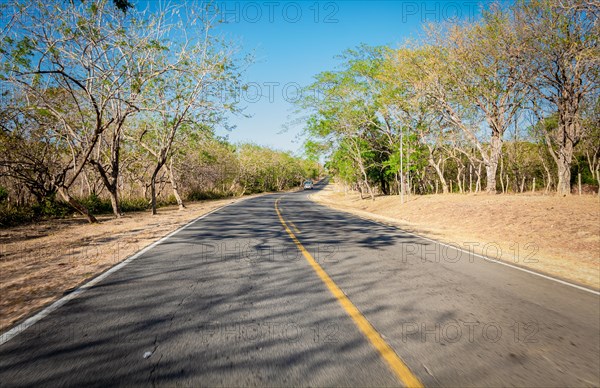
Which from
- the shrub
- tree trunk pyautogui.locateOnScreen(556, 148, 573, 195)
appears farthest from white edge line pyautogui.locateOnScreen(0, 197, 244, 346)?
tree trunk pyautogui.locateOnScreen(556, 148, 573, 195)

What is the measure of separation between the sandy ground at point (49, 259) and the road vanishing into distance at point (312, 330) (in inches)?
24.8

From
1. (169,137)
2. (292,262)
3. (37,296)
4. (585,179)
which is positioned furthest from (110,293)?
(585,179)

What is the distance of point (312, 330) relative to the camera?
3.27m

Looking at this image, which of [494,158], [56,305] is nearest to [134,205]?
[56,305]

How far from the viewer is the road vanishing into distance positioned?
100 inches

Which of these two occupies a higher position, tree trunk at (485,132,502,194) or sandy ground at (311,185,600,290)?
tree trunk at (485,132,502,194)

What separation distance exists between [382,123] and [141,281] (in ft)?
85.3

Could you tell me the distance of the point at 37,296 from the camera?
441 centimetres

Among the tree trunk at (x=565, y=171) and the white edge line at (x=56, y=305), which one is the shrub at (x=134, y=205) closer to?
the white edge line at (x=56, y=305)

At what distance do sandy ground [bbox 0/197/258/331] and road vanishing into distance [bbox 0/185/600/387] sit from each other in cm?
63

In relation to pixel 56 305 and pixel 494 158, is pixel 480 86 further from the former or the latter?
pixel 56 305

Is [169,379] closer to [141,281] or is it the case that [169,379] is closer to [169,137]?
[141,281]

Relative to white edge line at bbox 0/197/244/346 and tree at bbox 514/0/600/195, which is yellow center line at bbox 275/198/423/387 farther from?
tree at bbox 514/0/600/195

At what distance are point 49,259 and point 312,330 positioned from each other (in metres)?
6.83
